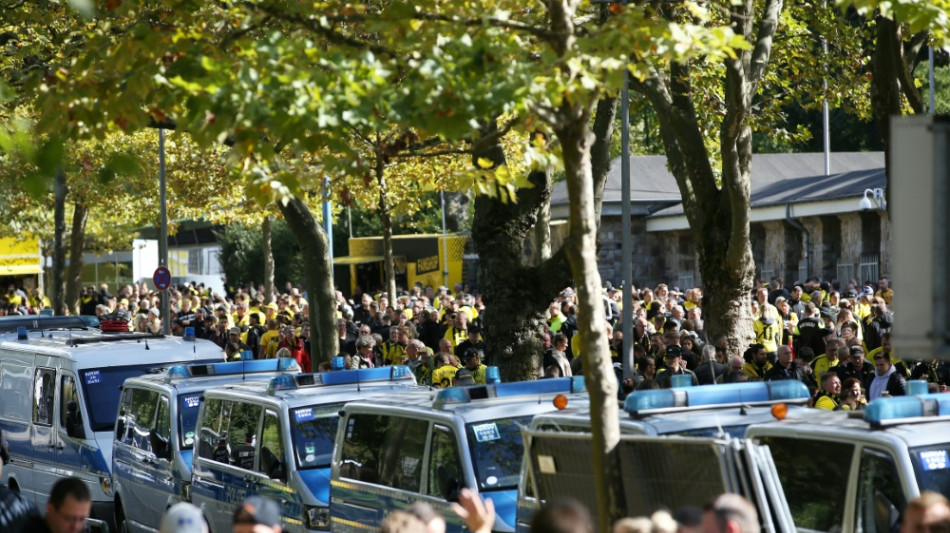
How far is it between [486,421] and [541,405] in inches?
20.8

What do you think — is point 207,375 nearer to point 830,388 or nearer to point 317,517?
point 317,517

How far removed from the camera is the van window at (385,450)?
31.9ft

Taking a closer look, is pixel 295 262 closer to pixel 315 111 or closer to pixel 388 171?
pixel 388 171

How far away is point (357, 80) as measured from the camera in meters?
6.80

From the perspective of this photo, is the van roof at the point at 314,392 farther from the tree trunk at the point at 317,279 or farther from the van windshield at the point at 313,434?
the tree trunk at the point at 317,279

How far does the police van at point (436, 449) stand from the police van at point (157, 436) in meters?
2.77

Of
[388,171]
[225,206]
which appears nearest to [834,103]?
[388,171]

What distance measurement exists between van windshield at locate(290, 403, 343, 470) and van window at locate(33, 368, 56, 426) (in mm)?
4662

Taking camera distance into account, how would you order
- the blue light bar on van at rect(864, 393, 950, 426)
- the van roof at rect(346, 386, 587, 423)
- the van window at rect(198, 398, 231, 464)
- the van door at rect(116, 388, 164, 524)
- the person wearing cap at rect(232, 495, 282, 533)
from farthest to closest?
the van door at rect(116, 388, 164, 524)
the van window at rect(198, 398, 231, 464)
the van roof at rect(346, 386, 587, 423)
the blue light bar on van at rect(864, 393, 950, 426)
the person wearing cap at rect(232, 495, 282, 533)

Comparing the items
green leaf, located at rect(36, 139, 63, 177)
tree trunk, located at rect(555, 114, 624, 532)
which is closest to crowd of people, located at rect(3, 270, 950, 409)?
tree trunk, located at rect(555, 114, 624, 532)

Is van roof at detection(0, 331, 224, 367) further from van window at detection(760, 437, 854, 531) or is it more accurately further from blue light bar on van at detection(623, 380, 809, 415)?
van window at detection(760, 437, 854, 531)

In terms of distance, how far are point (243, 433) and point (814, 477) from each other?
5.82 metres

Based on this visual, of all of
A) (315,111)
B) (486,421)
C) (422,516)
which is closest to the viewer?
(422,516)

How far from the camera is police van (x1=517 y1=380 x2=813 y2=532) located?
6895 mm
